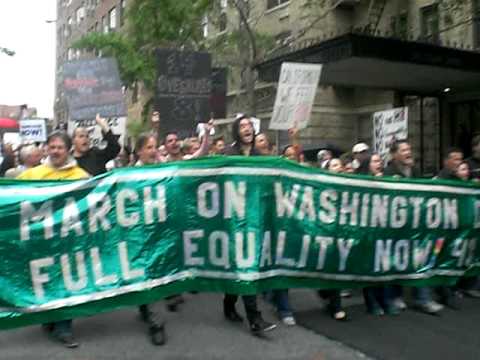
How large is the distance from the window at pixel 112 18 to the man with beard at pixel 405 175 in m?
39.0

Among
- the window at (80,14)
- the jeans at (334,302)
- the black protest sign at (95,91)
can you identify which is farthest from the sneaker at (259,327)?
the window at (80,14)

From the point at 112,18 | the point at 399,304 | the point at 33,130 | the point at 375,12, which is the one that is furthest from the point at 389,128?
the point at 112,18

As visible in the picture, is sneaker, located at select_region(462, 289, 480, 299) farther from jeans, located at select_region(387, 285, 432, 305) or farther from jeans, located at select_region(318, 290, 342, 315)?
jeans, located at select_region(318, 290, 342, 315)

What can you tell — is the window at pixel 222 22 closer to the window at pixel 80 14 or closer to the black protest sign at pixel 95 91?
the black protest sign at pixel 95 91

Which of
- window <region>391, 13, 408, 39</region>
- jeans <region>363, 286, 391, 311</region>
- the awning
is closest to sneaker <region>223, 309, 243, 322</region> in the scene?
jeans <region>363, 286, 391, 311</region>

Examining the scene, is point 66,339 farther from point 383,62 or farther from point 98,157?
point 383,62

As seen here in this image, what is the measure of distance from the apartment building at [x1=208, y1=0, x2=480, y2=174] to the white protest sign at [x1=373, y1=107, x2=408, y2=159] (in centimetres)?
212

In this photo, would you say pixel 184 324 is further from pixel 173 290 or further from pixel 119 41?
pixel 119 41

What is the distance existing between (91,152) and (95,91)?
10.2 feet

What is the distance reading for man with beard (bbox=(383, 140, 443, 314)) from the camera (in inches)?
248

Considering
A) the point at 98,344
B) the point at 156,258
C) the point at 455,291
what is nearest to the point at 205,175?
the point at 156,258

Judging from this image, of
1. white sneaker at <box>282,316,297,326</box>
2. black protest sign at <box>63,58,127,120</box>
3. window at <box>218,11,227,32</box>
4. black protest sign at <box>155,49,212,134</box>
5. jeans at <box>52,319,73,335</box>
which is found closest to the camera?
jeans at <box>52,319,73,335</box>

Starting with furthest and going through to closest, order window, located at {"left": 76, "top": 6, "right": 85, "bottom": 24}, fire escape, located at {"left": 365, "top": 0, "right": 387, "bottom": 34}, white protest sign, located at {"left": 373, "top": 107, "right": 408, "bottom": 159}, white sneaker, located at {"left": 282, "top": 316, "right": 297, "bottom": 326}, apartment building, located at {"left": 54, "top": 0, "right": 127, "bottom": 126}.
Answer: window, located at {"left": 76, "top": 6, "right": 85, "bottom": 24}, apartment building, located at {"left": 54, "top": 0, "right": 127, "bottom": 126}, fire escape, located at {"left": 365, "top": 0, "right": 387, "bottom": 34}, white protest sign, located at {"left": 373, "top": 107, "right": 408, "bottom": 159}, white sneaker, located at {"left": 282, "top": 316, "right": 297, "bottom": 326}

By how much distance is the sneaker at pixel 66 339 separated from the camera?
500 cm
